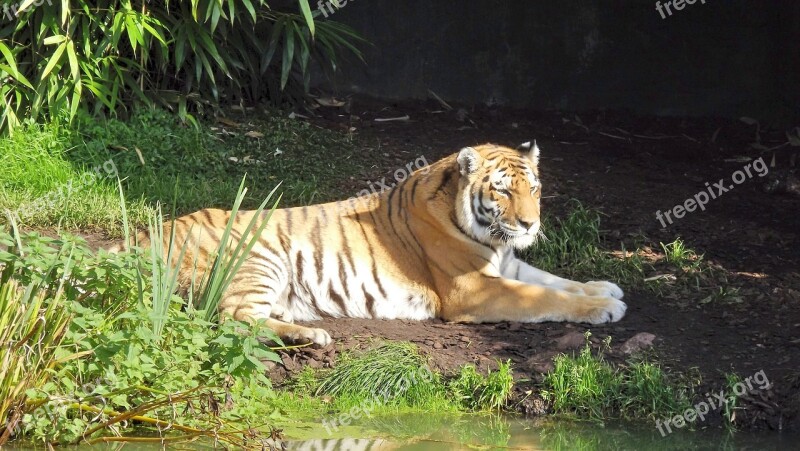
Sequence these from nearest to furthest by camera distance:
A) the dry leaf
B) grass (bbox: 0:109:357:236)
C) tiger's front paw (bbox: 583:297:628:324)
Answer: tiger's front paw (bbox: 583:297:628:324) → grass (bbox: 0:109:357:236) → the dry leaf

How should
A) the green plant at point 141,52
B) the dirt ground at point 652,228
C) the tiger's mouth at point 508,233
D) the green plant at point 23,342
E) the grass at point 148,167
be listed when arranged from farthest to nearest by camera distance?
the green plant at point 141,52 < the grass at point 148,167 < the tiger's mouth at point 508,233 < the dirt ground at point 652,228 < the green plant at point 23,342

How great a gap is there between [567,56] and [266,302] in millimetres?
4370

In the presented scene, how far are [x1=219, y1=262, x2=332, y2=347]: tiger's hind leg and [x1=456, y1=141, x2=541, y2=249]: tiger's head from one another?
40.3 inches

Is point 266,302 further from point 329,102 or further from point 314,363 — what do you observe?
point 329,102

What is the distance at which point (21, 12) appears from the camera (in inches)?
278

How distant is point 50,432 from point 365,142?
4366 millimetres

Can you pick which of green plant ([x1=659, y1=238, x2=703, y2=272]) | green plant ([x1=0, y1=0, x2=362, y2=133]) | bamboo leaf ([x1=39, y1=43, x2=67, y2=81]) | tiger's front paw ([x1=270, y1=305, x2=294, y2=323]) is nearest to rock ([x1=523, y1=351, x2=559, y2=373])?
tiger's front paw ([x1=270, y1=305, x2=294, y2=323])

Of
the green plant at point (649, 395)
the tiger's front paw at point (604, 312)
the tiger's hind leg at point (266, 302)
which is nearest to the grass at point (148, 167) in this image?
the tiger's hind leg at point (266, 302)

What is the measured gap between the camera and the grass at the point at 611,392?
4.76m

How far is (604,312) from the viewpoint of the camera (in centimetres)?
545

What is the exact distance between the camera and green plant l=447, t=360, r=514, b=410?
4832 millimetres

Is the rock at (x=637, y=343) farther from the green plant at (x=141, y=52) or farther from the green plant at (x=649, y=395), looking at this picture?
the green plant at (x=141, y=52)

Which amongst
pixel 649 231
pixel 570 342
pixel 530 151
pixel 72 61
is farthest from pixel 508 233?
pixel 72 61

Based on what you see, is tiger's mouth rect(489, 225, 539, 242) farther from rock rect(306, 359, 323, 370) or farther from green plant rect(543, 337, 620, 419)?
rock rect(306, 359, 323, 370)
